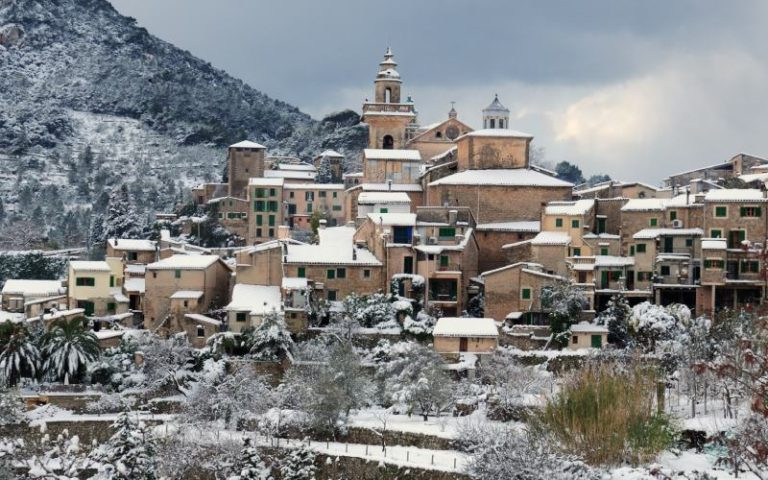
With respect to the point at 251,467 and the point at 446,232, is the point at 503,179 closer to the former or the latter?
the point at 446,232

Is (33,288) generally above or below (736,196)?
below

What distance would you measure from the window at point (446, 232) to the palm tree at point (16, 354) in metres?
18.8

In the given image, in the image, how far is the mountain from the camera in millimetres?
112438

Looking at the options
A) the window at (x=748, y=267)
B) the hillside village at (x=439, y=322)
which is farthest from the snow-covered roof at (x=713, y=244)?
the window at (x=748, y=267)

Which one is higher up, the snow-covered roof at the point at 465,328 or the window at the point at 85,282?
the window at the point at 85,282

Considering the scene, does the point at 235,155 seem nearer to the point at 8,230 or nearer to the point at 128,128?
the point at 8,230

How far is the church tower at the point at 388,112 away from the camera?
8019cm

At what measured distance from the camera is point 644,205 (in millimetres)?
59500

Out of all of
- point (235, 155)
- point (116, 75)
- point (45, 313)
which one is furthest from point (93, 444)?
point (116, 75)

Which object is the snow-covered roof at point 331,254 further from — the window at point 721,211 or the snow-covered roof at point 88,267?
the window at point 721,211

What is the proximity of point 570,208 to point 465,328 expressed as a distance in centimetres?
1132

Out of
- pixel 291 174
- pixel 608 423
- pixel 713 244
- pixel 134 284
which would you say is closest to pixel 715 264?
pixel 713 244

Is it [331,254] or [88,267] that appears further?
[88,267]

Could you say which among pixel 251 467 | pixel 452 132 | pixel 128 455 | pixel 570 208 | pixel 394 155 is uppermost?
pixel 452 132
